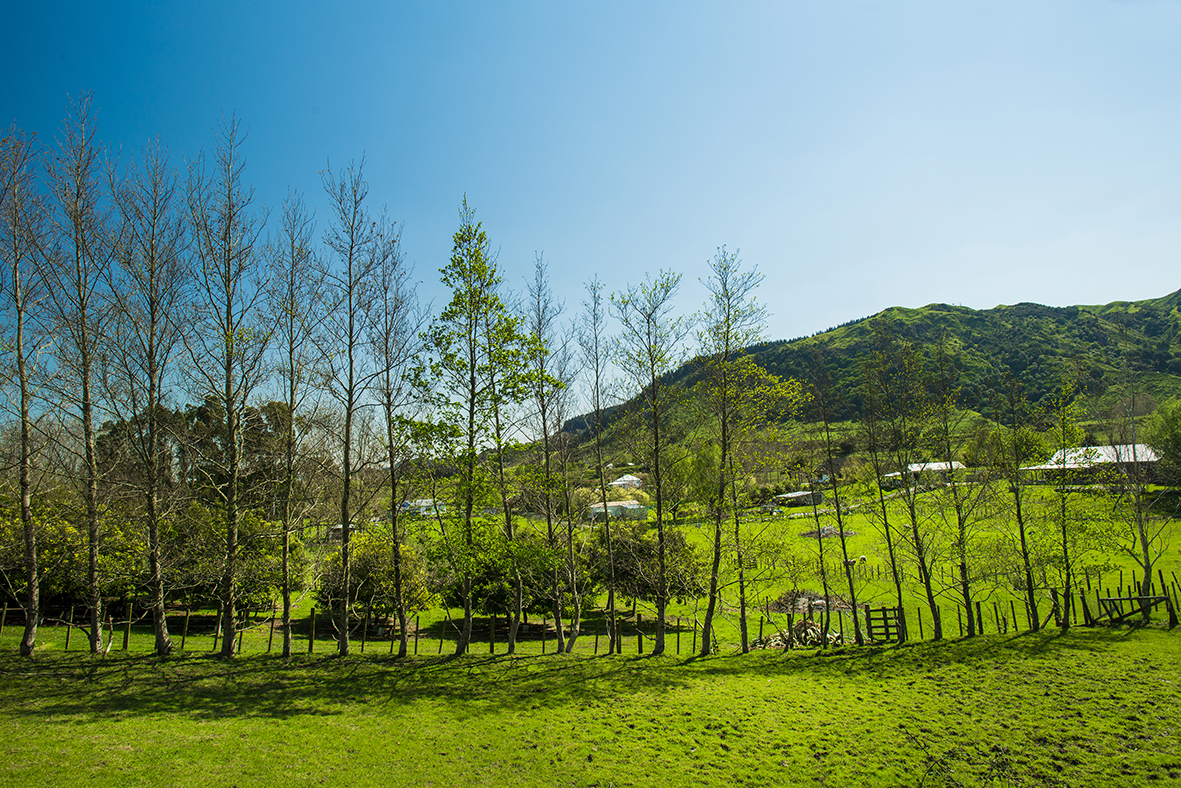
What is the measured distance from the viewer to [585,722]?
389 inches

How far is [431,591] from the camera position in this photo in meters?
21.1

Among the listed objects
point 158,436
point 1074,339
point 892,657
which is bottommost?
point 892,657

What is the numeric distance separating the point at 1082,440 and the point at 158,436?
106 feet

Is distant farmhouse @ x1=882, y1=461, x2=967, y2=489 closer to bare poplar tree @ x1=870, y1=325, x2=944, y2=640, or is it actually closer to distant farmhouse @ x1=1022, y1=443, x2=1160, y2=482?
bare poplar tree @ x1=870, y1=325, x2=944, y2=640

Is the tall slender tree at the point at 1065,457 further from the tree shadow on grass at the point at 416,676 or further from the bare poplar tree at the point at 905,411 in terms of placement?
the bare poplar tree at the point at 905,411

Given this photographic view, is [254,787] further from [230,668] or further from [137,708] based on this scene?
[230,668]

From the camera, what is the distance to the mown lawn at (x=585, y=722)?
7453 mm

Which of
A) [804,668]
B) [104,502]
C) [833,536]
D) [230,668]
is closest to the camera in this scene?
[230,668]

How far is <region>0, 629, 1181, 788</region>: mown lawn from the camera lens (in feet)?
24.5

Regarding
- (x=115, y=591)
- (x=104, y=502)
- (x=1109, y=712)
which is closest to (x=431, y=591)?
(x=104, y=502)

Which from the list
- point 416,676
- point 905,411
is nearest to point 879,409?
point 905,411

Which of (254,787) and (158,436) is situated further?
(158,436)

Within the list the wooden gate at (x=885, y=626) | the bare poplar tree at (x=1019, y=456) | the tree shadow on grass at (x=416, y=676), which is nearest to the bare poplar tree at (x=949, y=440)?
the bare poplar tree at (x=1019, y=456)

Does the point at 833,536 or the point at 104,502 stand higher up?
the point at 104,502
